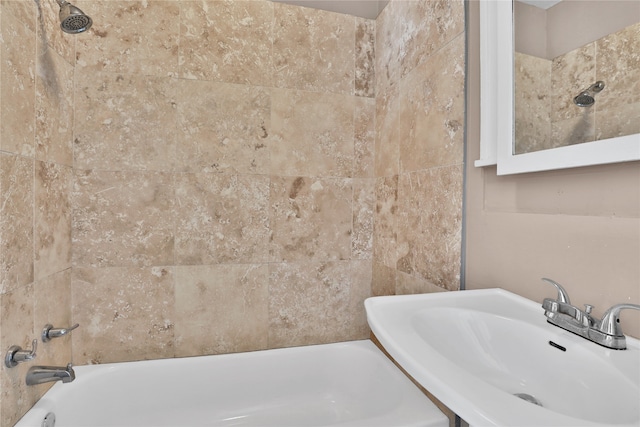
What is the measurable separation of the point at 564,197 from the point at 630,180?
0.15 meters

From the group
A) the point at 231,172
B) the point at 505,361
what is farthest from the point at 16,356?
the point at 505,361

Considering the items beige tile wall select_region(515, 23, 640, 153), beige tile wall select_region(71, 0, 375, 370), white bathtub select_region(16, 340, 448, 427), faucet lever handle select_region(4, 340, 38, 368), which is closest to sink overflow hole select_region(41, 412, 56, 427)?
white bathtub select_region(16, 340, 448, 427)

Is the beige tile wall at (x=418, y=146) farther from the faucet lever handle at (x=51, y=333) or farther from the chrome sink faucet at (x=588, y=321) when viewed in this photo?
the faucet lever handle at (x=51, y=333)

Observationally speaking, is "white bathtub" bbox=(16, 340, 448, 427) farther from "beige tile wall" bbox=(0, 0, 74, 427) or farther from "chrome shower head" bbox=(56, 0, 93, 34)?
"chrome shower head" bbox=(56, 0, 93, 34)

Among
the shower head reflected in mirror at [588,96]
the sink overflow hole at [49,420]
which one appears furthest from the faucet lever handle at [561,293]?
the sink overflow hole at [49,420]

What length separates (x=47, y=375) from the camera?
1.22m

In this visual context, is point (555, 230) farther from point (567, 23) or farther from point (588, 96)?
point (567, 23)

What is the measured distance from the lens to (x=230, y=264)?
1752mm

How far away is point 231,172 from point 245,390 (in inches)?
43.4

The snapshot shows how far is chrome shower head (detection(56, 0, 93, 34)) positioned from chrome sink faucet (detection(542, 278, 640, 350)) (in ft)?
5.65

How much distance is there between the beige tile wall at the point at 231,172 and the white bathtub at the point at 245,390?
11 cm

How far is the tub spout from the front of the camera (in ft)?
3.98

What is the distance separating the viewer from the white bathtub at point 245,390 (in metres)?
1.47

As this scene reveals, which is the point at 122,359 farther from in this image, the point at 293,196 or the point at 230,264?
the point at 293,196
